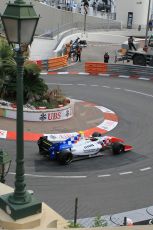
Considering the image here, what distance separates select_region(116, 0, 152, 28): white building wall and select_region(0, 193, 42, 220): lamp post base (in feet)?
182

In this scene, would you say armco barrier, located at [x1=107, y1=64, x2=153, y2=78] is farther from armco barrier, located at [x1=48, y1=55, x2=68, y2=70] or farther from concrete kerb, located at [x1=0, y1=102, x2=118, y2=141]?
concrete kerb, located at [x1=0, y1=102, x2=118, y2=141]

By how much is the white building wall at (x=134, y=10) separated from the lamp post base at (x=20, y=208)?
55596 mm

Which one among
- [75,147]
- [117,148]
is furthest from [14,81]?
[117,148]

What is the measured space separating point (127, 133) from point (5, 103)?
567 cm

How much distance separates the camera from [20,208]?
7.80 metres

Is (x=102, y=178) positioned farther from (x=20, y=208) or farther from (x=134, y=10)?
(x=134, y=10)

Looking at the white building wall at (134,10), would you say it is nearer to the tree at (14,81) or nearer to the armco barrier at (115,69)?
the armco barrier at (115,69)

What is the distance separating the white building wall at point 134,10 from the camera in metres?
60.9

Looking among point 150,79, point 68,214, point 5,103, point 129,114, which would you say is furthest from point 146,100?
point 68,214

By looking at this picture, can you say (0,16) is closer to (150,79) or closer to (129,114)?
(129,114)

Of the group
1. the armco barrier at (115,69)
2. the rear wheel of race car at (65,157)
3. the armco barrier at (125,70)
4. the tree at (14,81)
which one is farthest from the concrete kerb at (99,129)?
the armco barrier at (125,70)

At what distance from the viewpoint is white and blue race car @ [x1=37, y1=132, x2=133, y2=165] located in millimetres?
16281

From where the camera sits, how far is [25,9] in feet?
24.6

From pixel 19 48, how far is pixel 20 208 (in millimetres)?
2612
